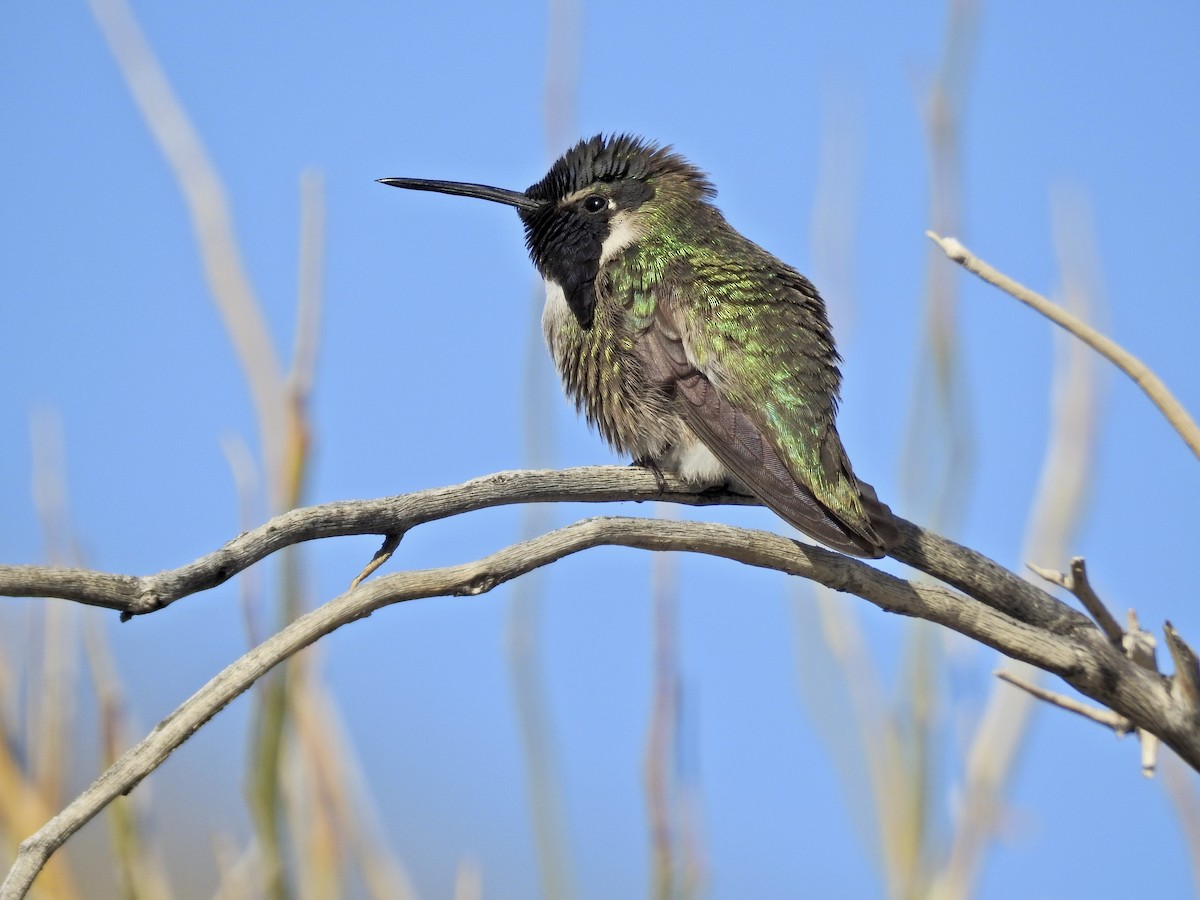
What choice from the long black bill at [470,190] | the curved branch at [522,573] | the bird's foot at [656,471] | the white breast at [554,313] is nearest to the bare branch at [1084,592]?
the curved branch at [522,573]

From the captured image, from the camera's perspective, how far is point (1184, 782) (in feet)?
8.32

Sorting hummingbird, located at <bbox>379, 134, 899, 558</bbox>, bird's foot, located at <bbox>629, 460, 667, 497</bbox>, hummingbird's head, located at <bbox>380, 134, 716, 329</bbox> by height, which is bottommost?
bird's foot, located at <bbox>629, 460, 667, 497</bbox>

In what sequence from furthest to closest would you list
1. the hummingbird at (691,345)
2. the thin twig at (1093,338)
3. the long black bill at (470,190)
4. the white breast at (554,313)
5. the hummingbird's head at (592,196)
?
1. the long black bill at (470,190)
2. the hummingbird's head at (592,196)
3. the white breast at (554,313)
4. the hummingbird at (691,345)
5. the thin twig at (1093,338)

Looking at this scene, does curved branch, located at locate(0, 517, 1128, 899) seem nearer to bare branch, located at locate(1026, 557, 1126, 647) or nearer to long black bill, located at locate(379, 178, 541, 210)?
bare branch, located at locate(1026, 557, 1126, 647)

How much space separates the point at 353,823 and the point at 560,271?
1.52 metres

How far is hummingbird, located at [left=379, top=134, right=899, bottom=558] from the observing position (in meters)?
2.61

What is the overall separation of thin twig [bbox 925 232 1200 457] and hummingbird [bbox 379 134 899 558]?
536mm

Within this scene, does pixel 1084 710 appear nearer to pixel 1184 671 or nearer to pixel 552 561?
pixel 1184 671

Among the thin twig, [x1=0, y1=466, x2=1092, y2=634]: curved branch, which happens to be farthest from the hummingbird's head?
the thin twig

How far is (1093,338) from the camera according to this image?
203cm

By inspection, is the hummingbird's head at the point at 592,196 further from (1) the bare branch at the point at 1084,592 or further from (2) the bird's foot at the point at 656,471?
(1) the bare branch at the point at 1084,592

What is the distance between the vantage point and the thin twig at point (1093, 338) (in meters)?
1.97

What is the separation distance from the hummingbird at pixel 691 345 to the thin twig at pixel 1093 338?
0.54m

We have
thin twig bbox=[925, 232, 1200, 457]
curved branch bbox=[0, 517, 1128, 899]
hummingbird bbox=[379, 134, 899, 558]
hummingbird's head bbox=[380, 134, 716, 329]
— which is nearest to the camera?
curved branch bbox=[0, 517, 1128, 899]
